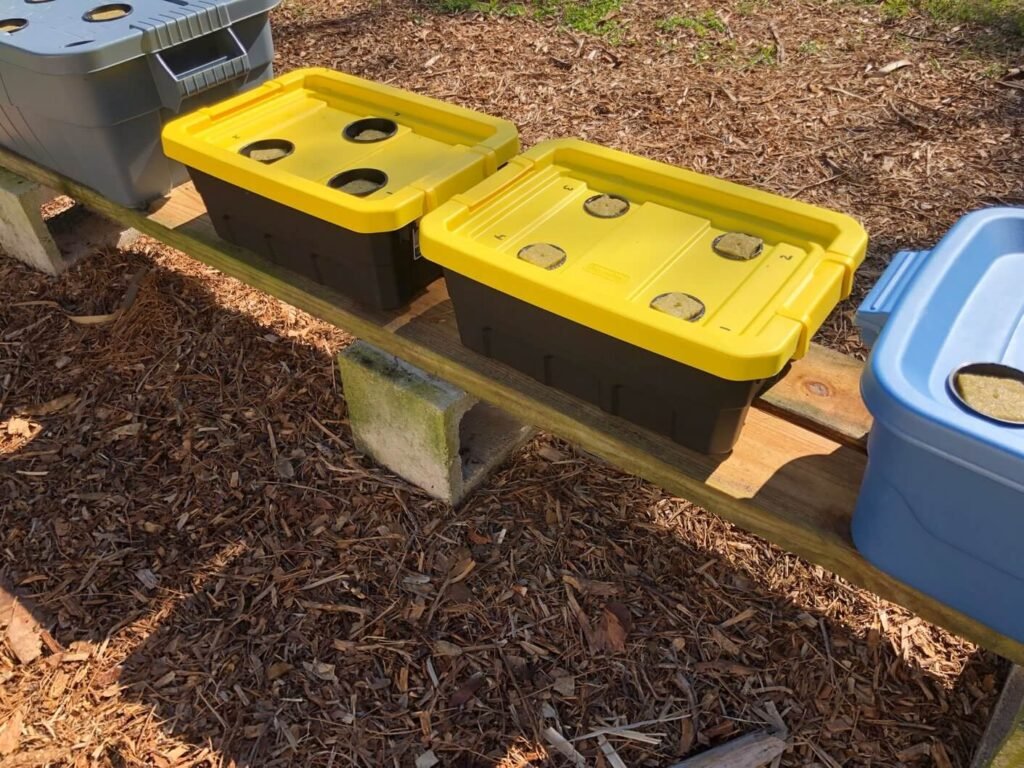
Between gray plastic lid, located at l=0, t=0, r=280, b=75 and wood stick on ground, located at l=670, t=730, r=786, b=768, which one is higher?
gray plastic lid, located at l=0, t=0, r=280, b=75

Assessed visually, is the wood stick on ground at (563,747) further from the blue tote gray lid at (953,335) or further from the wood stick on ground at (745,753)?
the blue tote gray lid at (953,335)

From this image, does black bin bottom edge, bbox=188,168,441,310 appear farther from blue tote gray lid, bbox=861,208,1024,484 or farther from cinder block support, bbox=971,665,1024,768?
cinder block support, bbox=971,665,1024,768

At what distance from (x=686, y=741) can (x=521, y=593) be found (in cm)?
50

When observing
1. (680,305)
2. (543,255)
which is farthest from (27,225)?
(680,305)

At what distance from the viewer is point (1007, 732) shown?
60.6 inches

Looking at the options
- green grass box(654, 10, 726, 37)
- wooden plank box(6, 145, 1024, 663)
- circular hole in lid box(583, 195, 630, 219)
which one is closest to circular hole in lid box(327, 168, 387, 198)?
wooden plank box(6, 145, 1024, 663)

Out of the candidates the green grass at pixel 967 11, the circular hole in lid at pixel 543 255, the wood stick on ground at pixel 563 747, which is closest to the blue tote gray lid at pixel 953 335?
the circular hole in lid at pixel 543 255

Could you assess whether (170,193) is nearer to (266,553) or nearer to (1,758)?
(266,553)

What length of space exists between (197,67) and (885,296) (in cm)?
185

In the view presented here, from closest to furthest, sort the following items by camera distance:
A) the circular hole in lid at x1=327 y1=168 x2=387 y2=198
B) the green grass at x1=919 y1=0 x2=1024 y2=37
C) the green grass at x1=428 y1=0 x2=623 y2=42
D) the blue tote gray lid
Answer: the blue tote gray lid < the circular hole in lid at x1=327 y1=168 x2=387 y2=198 < the green grass at x1=919 y1=0 x2=1024 y2=37 < the green grass at x1=428 y1=0 x2=623 y2=42

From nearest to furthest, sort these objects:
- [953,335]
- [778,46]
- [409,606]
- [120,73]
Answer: [953,335]
[409,606]
[120,73]
[778,46]

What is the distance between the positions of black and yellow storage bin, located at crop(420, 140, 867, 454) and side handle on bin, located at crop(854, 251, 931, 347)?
80 mm

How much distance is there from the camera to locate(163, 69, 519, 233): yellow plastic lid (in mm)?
1816

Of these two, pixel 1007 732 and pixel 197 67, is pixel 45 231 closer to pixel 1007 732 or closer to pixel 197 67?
pixel 197 67
